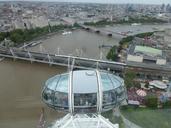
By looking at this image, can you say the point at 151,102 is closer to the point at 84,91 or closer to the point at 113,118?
the point at 113,118

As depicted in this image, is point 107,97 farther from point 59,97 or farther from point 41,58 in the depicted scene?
point 41,58

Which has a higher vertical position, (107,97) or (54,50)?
(107,97)

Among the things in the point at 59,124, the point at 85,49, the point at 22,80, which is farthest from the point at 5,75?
the point at 59,124

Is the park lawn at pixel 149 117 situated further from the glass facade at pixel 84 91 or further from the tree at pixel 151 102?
the glass facade at pixel 84 91

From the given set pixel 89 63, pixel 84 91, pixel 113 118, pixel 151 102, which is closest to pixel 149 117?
pixel 151 102

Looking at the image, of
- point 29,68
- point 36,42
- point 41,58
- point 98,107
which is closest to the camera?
point 98,107

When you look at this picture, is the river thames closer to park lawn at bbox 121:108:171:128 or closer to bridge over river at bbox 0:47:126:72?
bridge over river at bbox 0:47:126:72

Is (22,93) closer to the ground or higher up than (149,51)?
closer to the ground
